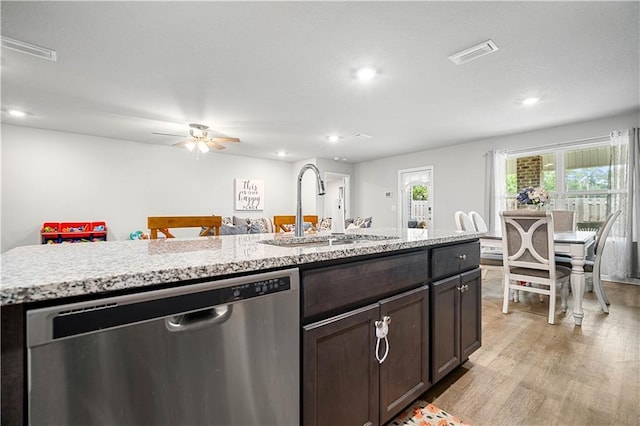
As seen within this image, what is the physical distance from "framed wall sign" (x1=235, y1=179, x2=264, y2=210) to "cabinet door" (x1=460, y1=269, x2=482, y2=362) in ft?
18.6

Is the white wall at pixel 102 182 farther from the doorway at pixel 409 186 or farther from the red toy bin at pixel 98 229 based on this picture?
the doorway at pixel 409 186

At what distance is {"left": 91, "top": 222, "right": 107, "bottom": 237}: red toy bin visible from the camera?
4852mm

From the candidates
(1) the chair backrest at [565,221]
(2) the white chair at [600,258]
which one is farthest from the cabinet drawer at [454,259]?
(1) the chair backrest at [565,221]

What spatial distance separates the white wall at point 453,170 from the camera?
4401 millimetres

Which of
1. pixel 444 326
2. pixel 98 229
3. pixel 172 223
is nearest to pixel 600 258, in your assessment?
pixel 444 326

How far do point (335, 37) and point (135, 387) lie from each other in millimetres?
2424

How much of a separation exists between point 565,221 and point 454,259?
3266mm

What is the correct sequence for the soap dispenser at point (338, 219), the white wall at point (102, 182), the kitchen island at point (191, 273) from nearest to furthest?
the kitchen island at point (191, 273)
the soap dispenser at point (338, 219)
the white wall at point (102, 182)

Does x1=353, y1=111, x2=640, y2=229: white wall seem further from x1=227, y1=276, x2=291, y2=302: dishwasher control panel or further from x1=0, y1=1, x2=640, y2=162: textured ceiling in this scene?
x1=227, y1=276, x2=291, y2=302: dishwasher control panel

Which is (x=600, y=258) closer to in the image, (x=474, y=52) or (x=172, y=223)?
(x=474, y=52)

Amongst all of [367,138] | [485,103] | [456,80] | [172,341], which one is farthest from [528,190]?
[172,341]

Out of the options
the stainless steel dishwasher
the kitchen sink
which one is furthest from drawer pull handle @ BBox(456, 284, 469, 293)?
the stainless steel dishwasher

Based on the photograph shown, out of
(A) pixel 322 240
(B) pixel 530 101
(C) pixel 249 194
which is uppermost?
(B) pixel 530 101

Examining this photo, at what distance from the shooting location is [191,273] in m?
0.73
